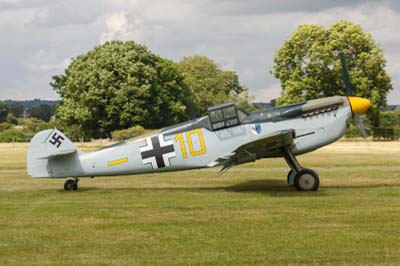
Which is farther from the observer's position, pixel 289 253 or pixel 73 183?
pixel 73 183

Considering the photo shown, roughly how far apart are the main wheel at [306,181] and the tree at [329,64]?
38607mm

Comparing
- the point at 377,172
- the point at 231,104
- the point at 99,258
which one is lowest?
the point at 377,172

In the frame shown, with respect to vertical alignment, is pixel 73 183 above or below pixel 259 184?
above

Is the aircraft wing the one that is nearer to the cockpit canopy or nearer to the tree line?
the cockpit canopy

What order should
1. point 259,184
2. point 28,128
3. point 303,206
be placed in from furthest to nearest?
point 28,128
point 259,184
point 303,206

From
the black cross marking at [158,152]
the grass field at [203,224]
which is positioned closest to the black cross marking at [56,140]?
the grass field at [203,224]

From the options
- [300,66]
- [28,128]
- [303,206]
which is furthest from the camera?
[28,128]

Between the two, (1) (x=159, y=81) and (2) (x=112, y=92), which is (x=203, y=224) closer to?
(2) (x=112, y=92)

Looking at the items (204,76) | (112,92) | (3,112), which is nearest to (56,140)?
(112,92)

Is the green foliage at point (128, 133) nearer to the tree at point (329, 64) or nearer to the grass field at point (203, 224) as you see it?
the tree at point (329, 64)

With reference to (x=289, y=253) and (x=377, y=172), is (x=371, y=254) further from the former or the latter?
(x=377, y=172)

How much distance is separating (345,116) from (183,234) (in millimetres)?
7056

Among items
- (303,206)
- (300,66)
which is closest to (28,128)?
(300,66)

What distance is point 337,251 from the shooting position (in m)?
8.52
